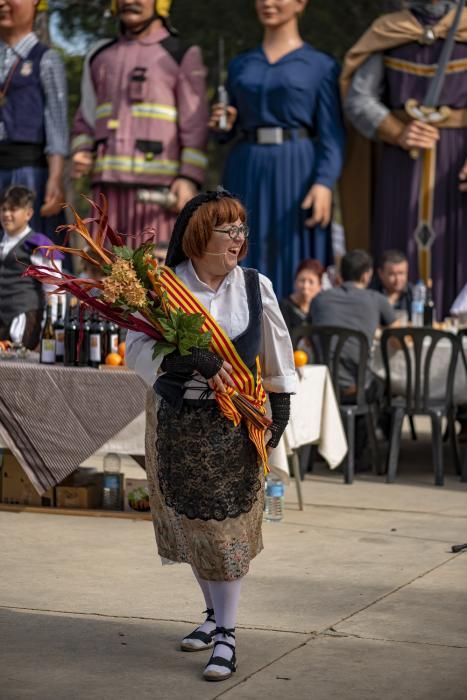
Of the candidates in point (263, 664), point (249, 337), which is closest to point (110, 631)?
point (263, 664)

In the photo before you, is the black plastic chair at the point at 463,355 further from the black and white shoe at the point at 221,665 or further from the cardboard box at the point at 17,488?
the black and white shoe at the point at 221,665

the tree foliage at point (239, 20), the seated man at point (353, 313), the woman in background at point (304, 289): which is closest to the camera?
the seated man at point (353, 313)

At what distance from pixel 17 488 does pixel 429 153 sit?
4271 millimetres

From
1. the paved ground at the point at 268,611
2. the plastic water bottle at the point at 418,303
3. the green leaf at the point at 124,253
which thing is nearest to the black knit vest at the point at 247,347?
the green leaf at the point at 124,253

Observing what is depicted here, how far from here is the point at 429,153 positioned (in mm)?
10195

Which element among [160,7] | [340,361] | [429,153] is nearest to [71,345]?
[340,361]

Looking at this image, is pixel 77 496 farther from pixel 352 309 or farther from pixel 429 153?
pixel 429 153

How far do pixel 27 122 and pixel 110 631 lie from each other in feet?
19.4

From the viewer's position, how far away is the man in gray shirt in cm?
855

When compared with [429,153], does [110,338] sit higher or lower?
lower

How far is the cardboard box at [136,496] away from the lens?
696 cm

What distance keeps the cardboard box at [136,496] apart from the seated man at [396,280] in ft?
8.99

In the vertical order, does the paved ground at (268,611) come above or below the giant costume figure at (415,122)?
below

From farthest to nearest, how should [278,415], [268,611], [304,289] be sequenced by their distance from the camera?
[304,289]
[268,611]
[278,415]
